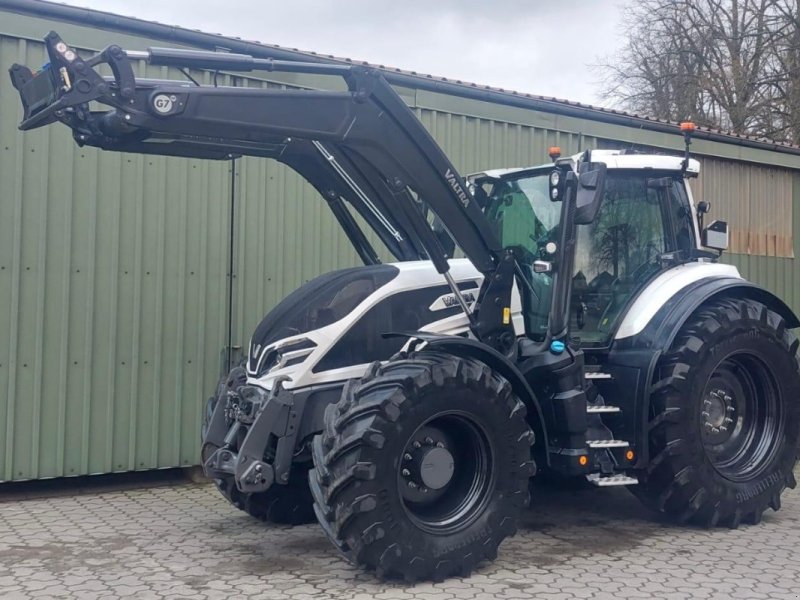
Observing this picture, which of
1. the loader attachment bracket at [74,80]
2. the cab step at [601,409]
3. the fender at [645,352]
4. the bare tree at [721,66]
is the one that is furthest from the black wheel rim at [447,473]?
the bare tree at [721,66]

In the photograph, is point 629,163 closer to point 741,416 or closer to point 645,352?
point 645,352

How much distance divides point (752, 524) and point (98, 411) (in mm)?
5128

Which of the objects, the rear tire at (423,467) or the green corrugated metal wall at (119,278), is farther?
the green corrugated metal wall at (119,278)

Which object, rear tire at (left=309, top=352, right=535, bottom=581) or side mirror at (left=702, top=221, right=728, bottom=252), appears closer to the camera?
rear tire at (left=309, top=352, right=535, bottom=581)

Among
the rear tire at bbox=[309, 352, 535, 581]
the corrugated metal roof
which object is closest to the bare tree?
the corrugated metal roof

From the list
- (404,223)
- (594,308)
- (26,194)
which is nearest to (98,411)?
(26,194)

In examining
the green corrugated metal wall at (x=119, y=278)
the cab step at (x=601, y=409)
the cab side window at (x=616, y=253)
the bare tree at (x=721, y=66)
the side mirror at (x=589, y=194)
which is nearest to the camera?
the side mirror at (x=589, y=194)

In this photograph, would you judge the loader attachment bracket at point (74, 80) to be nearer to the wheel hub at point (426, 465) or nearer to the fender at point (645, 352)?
the wheel hub at point (426, 465)

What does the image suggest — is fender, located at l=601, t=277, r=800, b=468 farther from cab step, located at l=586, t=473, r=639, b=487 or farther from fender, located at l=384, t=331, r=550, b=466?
fender, located at l=384, t=331, r=550, b=466

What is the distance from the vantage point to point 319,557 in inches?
209

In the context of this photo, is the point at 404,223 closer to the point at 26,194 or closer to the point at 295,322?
the point at 295,322

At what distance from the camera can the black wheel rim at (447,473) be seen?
4980 millimetres

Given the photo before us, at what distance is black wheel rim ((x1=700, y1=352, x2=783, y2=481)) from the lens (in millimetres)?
6320

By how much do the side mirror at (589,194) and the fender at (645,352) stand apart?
1.02 m
